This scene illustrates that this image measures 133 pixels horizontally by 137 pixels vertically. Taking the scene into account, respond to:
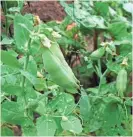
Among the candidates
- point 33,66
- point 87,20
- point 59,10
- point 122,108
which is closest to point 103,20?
point 87,20

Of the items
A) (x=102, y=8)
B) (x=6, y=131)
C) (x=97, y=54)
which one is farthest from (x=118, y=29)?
(x=6, y=131)

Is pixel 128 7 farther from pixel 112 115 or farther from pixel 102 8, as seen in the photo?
pixel 112 115

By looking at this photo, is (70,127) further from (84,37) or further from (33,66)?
(84,37)

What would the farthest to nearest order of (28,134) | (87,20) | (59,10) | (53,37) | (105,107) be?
(59,10), (87,20), (105,107), (28,134), (53,37)

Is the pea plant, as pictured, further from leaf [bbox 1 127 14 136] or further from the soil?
the soil

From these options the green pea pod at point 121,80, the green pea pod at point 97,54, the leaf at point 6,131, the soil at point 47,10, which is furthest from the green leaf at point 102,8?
the leaf at point 6,131
